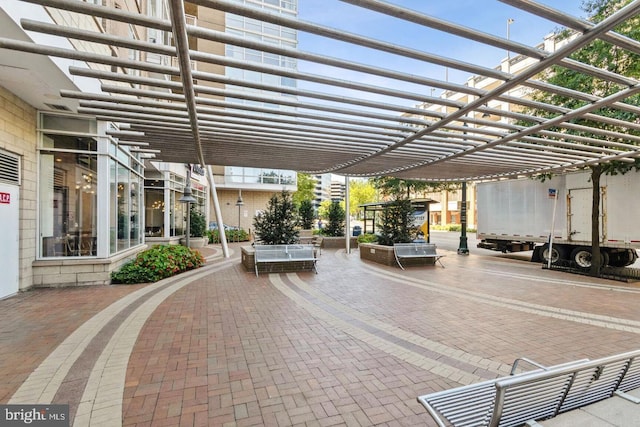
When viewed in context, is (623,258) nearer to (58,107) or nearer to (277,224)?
(277,224)

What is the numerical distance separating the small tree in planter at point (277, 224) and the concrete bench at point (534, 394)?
9.77 metres

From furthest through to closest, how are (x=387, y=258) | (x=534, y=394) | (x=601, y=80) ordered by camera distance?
(x=387, y=258) < (x=601, y=80) < (x=534, y=394)

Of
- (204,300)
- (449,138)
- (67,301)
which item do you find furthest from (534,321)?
(67,301)

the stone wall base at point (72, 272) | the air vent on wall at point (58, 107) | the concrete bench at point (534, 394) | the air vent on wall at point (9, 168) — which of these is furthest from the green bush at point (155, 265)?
the concrete bench at point (534, 394)

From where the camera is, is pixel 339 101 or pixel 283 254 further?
pixel 283 254

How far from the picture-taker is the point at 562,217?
12.2 metres

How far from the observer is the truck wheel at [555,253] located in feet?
40.6

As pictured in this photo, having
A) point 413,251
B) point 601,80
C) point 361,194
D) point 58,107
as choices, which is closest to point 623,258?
point 601,80

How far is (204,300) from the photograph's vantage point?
7.09 meters

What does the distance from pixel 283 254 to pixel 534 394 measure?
29.6 ft

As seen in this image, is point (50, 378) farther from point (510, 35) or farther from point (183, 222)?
point (183, 222)

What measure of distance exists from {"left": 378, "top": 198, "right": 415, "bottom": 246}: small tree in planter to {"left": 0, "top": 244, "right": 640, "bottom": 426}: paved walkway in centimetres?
436

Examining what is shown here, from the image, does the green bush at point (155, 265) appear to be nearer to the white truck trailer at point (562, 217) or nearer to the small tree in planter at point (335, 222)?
the small tree in planter at point (335, 222)

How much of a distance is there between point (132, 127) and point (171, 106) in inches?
90.2
